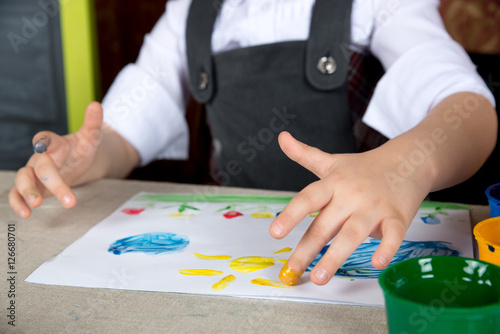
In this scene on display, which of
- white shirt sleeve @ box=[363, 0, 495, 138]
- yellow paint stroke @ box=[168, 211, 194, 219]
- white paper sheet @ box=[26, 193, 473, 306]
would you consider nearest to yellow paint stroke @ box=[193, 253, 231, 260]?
white paper sheet @ box=[26, 193, 473, 306]

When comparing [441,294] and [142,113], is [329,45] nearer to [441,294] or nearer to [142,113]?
[142,113]

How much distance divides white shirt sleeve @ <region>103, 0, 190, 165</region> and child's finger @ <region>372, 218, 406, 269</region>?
52 centimetres

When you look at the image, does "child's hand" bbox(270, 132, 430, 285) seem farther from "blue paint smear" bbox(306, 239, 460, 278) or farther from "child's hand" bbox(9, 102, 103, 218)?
"child's hand" bbox(9, 102, 103, 218)

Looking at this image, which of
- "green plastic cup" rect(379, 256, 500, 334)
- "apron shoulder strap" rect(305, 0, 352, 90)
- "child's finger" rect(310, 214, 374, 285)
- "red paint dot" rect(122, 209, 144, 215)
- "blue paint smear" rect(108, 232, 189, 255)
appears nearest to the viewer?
"green plastic cup" rect(379, 256, 500, 334)

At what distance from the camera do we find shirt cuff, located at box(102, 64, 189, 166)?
31.8 inches

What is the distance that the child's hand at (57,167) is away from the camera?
561 millimetres

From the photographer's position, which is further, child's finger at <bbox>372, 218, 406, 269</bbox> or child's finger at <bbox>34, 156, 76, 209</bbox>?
child's finger at <bbox>34, 156, 76, 209</bbox>

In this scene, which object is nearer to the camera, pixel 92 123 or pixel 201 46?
pixel 92 123

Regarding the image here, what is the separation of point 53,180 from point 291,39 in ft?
1.39

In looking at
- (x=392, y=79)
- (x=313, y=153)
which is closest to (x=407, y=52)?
(x=392, y=79)

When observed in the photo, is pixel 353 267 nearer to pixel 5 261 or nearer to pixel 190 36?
pixel 5 261

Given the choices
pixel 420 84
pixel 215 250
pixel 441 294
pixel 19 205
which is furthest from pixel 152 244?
pixel 420 84

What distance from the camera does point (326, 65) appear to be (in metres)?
0.75

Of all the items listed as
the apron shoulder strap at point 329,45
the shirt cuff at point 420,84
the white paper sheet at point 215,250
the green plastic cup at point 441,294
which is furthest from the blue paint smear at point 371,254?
the apron shoulder strap at point 329,45
